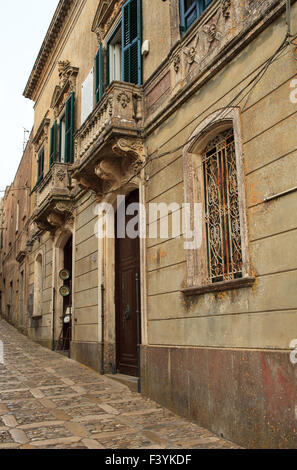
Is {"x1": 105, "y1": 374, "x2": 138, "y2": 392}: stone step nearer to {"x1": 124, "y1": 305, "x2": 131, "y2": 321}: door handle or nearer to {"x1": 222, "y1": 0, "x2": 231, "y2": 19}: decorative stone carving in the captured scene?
{"x1": 124, "y1": 305, "x2": 131, "y2": 321}: door handle

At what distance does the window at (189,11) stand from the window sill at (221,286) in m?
4.07

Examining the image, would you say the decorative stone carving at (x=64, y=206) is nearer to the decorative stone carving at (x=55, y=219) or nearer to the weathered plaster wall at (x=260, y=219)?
the decorative stone carving at (x=55, y=219)

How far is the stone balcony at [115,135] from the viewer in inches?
324

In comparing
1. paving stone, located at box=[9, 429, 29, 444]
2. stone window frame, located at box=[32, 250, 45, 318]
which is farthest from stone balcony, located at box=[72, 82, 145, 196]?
stone window frame, located at box=[32, 250, 45, 318]

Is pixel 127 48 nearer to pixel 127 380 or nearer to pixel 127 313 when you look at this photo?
pixel 127 313

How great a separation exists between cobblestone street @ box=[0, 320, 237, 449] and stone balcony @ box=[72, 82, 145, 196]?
13.5 feet

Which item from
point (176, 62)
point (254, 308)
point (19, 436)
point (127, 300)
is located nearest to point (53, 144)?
point (127, 300)

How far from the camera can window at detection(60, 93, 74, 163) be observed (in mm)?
12836

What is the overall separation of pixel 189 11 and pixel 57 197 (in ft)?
22.4

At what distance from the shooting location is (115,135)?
26.8 ft
